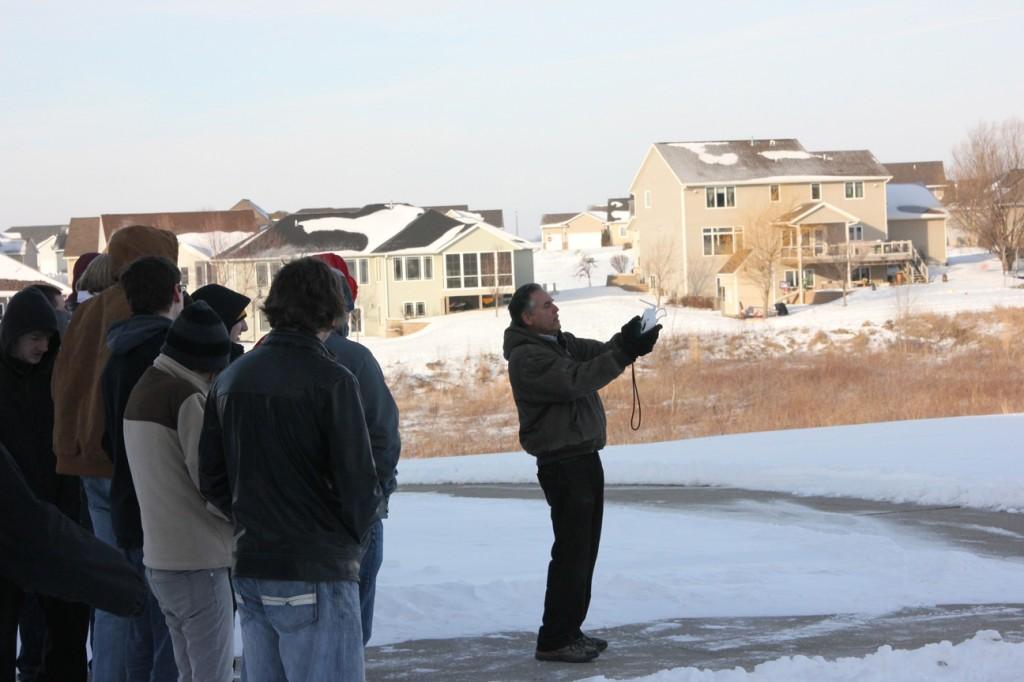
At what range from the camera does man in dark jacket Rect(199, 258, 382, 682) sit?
402 centimetres

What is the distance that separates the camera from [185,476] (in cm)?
471

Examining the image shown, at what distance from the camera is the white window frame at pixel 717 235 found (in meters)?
65.7

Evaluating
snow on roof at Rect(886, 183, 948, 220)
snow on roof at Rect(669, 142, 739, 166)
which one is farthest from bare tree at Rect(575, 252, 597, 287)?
snow on roof at Rect(886, 183, 948, 220)

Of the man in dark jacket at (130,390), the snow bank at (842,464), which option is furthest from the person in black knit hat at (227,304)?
the snow bank at (842,464)

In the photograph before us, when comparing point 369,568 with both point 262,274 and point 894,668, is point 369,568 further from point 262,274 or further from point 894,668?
point 262,274

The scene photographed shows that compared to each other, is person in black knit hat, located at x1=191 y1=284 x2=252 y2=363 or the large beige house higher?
the large beige house

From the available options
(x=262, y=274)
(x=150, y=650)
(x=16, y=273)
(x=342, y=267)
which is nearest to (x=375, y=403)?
(x=342, y=267)

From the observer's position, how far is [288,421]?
13.2 ft

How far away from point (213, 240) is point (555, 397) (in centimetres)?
7031

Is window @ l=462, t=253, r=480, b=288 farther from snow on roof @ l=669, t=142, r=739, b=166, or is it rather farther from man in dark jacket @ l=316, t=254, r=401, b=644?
man in dark jacket @ l=316, t=254, r=401, b=644

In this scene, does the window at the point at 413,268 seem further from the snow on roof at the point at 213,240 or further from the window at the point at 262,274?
the snow on roof at the point at 213,240

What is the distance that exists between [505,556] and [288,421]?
5986mm

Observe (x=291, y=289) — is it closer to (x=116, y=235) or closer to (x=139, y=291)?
(x=139, y=291)

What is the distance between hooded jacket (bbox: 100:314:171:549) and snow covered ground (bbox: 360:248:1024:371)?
134 ft
